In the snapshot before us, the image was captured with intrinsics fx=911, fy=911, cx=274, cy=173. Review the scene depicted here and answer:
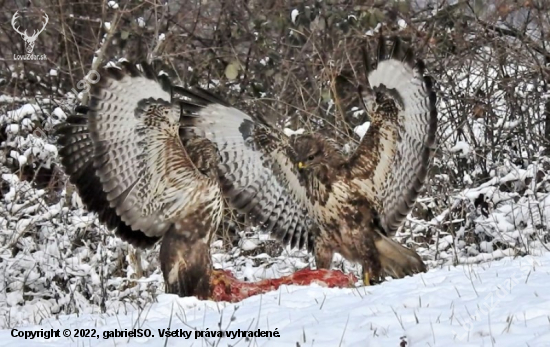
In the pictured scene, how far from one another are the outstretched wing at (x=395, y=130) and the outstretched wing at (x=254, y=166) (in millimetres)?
656

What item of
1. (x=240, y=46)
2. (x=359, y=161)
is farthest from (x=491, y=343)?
(x=240, y=46)

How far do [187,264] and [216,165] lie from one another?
75 cm

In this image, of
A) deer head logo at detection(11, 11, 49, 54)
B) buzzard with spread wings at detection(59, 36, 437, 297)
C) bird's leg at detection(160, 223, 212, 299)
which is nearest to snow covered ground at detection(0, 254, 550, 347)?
bird's leg at detection(160, 223, 212, 299)

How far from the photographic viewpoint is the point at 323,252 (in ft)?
23.3

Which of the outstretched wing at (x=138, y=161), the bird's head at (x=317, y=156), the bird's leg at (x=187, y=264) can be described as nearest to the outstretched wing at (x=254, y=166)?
the bird's head at (x=317, y=156)

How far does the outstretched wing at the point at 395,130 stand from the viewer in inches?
265

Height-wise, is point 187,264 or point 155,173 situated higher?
point 155,173

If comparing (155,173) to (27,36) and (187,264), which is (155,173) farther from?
(27,36)

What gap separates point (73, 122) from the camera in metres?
7.04

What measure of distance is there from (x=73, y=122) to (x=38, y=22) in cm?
508

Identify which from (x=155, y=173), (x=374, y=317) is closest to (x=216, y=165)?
(x=155, y=173)

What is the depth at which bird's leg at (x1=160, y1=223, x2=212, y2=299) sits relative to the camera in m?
6.52

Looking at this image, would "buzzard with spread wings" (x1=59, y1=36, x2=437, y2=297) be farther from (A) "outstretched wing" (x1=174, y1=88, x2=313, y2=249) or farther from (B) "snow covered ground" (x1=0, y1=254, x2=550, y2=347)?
(B) "snow covered ground" (x1=0, y1=254, x2=550, y2=347)

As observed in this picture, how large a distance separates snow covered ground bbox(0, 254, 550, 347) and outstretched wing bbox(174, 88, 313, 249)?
72.3 inches
